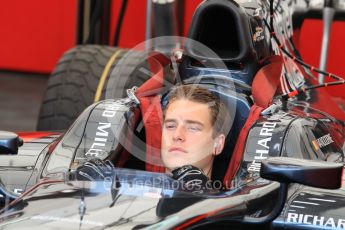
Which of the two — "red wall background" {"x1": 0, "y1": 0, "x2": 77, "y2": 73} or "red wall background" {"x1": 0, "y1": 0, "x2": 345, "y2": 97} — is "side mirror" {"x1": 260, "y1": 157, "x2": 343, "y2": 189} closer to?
"red wall background" {"x1": 0, "y1": 0, "x2": 345, "y2": 97}

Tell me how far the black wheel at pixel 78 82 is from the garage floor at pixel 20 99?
1.65 m

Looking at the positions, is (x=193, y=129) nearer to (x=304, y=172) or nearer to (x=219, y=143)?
(x=219, y=143)

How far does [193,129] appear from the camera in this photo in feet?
9.82

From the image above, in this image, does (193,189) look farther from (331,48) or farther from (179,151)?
(331,48)

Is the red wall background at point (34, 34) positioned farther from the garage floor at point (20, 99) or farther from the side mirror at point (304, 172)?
Answer: the side mirror at point (304, 172)

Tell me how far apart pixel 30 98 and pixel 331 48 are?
2479mm

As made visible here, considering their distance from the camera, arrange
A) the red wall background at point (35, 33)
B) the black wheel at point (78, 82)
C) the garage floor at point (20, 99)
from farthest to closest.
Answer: the red wall background at point (35, 33) → the garage floor at point (20, 99) → the black wheel at point (78, 82)

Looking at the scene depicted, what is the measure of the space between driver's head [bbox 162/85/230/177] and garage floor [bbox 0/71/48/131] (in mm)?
3236

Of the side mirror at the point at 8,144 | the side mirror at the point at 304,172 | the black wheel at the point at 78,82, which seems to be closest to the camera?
the side mirror at the point at 304,172

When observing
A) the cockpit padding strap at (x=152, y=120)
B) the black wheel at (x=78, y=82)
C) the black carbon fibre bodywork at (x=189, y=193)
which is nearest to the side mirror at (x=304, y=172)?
the black carbon fibre bodywork at (x=189, y=193)

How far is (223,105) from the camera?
3.17m

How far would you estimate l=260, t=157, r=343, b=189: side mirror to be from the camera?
2.40 m

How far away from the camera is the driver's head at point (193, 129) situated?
2943 millimetres

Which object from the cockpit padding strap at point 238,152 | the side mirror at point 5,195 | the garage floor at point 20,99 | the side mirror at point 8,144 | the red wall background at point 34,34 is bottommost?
the garage floor at point 20,99
